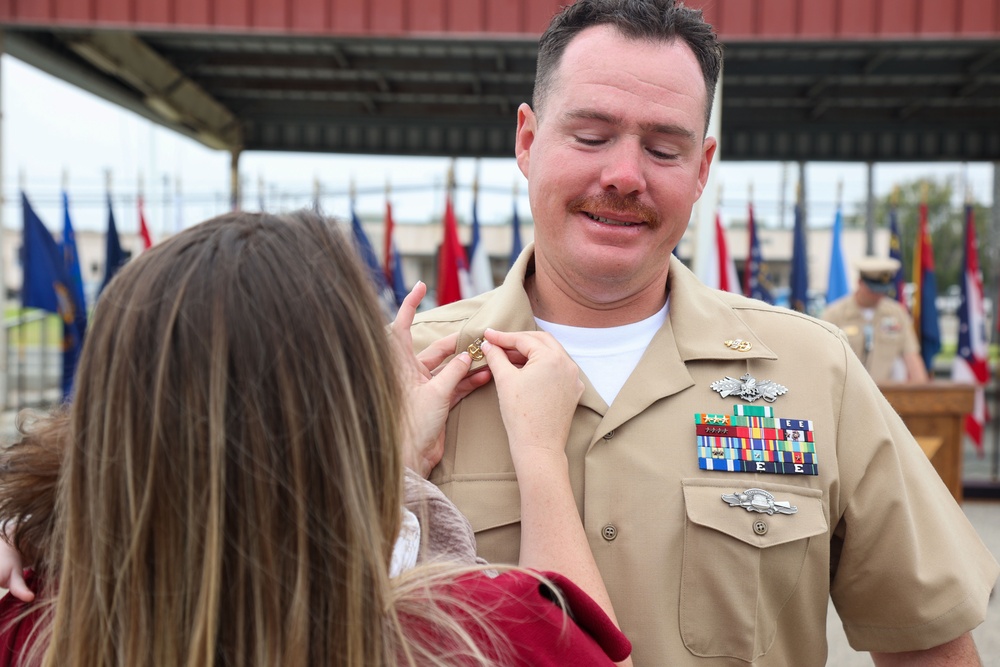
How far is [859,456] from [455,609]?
0.88m

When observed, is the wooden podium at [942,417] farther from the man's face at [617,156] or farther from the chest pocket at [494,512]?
the chest pocket at [494,512]

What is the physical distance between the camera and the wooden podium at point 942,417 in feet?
17.3

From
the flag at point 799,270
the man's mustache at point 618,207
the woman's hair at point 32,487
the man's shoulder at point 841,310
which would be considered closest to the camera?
the woman's hair at point 32,487

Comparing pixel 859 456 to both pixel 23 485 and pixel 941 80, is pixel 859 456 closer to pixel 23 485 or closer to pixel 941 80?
pixel 23 485

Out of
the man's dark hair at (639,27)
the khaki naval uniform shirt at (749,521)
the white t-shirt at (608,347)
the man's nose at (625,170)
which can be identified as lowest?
the khaki naval uniform shirt at (749,521)

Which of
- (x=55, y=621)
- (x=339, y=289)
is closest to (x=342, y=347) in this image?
(x=339, y=289)

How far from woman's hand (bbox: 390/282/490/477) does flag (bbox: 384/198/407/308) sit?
24.2 ft

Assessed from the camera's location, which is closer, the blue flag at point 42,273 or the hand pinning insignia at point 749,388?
the hand pinning insignia at point 749,388

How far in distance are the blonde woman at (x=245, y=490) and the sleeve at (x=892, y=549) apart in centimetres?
75

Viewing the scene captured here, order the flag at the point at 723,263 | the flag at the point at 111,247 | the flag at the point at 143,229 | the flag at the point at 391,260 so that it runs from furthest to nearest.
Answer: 1. the flag at the point at 391,260
2. the flag at the point at 143,229
3. the flag at the point at 111,247
4. the flag at the point at 723,263

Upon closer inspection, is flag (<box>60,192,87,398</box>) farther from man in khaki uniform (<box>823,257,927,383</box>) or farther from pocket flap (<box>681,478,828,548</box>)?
pocket flap (<box>681,478,828,548</box>)

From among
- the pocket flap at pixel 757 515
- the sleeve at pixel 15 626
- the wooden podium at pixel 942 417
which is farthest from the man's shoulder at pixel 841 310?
the sleeve at pixel 15 626

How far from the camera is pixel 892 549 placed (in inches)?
57.2

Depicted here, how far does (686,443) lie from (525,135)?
70cm
